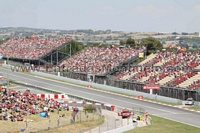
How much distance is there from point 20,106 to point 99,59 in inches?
2142

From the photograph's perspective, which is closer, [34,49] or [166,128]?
[166,128]

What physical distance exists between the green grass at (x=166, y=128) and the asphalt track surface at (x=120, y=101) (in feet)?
5.51

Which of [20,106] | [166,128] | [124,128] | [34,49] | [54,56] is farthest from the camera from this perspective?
[34,49]

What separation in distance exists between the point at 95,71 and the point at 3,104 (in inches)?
1793

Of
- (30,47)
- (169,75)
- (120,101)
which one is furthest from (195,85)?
(30,47)

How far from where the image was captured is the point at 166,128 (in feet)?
155

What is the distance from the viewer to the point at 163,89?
71.7 meters

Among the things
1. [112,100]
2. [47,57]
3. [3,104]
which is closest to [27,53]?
[47,57]

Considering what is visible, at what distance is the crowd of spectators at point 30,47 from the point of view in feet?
404

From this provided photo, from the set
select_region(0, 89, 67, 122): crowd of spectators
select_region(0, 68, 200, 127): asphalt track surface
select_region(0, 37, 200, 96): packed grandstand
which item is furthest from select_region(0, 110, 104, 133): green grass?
select_region(0, 37, 200, 96): packed grandstand

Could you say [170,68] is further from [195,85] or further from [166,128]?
[166,128]

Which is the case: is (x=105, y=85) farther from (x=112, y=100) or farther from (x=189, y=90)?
(x=189, y=90)

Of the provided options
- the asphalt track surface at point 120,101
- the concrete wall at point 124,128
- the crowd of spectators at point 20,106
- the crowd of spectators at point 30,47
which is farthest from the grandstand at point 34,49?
the concrete wall at point 124,128

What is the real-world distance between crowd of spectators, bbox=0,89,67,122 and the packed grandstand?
23.2 metres
